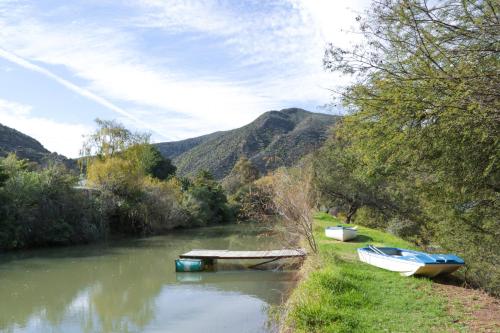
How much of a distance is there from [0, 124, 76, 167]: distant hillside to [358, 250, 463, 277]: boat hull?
4289 cm

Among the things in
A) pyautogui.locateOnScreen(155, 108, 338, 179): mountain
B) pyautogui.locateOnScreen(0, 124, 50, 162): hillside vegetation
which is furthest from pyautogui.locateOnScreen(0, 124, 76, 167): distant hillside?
pyautogui.locateOnScreen(155, 108, 338, 179): mountain

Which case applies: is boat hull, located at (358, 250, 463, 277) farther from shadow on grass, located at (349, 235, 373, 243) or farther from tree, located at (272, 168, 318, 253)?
Result: shadow on grass, located at (349, 235, 373, 243)

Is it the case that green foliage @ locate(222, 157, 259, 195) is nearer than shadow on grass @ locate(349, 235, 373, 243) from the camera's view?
No

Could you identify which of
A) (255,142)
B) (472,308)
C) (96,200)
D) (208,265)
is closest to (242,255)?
(208,265)

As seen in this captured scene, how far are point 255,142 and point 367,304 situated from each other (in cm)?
7962

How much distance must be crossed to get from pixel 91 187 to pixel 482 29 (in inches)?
1131

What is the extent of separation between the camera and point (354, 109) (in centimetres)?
795

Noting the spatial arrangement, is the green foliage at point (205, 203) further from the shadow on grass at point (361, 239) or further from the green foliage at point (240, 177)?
the shadow on grass at point (361, 239)

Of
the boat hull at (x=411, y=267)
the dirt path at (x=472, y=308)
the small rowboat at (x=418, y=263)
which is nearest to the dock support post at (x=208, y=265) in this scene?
the small rowboat at (x=418, y=263)

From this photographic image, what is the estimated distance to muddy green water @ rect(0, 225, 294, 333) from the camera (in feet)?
35.4

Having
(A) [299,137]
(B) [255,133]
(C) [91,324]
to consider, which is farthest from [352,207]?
(B) [255,133]

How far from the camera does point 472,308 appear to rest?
26.5 ft

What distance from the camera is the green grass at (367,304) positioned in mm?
7008

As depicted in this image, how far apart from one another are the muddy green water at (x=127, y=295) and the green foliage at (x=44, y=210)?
2044mm
